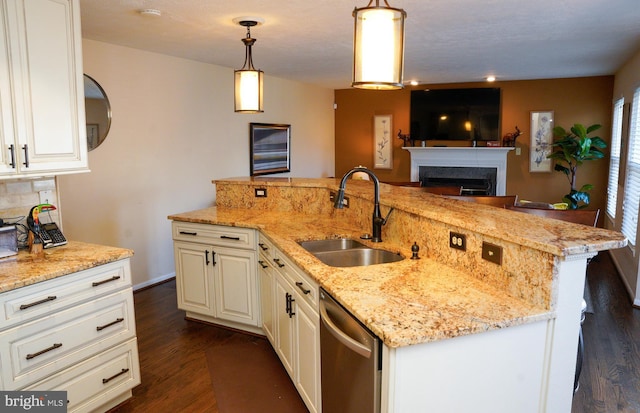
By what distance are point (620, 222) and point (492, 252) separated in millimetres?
4340

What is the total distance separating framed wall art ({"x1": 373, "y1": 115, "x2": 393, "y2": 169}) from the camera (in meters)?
8.07


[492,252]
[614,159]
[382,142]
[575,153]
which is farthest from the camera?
[382,142]

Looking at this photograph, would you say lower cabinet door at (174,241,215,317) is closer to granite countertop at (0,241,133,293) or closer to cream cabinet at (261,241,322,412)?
cream cabinet at (261,241,322,412)

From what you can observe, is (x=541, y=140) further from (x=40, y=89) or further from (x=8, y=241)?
(x=8, y=241)

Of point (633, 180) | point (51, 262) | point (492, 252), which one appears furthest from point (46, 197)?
point (633, 180)

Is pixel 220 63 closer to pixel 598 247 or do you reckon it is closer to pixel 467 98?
pixel 467 98

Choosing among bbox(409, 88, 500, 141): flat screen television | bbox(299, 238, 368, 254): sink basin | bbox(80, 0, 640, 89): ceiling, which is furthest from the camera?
bbox(409, 88, 500, 141): flat screen television

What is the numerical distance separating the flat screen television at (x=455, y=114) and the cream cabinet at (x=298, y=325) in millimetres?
5483

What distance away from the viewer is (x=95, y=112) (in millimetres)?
4055

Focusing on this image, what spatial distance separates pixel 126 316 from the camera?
2.51 metres

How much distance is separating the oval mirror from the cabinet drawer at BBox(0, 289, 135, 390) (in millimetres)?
2124

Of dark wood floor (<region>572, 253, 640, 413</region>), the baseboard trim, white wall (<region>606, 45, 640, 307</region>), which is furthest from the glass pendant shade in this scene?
white wall (<region>606, 45, 640, 307</region>)

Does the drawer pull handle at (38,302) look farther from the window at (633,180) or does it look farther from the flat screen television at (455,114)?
the flat screen television at (455,114)

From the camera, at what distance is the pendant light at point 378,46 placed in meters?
1.77
